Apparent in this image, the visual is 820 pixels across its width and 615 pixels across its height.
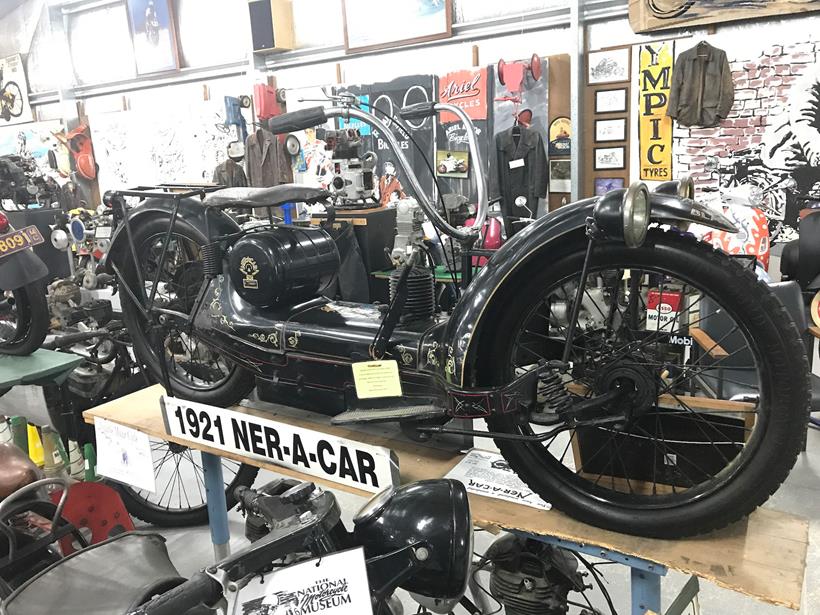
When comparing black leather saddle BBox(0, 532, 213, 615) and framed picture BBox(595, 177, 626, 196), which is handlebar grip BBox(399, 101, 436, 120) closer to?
black leather saddle BBox(0, 532, 213, 615)

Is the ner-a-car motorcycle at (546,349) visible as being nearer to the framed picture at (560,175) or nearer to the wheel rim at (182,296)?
the wheel rim at (182,296)

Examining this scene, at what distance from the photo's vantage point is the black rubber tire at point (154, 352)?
6.49 ft

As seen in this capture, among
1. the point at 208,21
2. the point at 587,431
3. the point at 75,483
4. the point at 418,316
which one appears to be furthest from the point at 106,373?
the point at 208,21

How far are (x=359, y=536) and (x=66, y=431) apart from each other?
2247 mm

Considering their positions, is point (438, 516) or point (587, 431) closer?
point (438, 516)

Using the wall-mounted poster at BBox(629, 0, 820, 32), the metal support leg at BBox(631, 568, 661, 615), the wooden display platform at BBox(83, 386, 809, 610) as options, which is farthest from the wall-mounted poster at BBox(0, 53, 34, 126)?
the metal support leg at BBox(631, 568, 661, 615)

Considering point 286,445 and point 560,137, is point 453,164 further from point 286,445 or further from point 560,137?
point 286,445

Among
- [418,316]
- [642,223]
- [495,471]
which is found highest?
[642,223]

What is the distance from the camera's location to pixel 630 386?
4.26 feet

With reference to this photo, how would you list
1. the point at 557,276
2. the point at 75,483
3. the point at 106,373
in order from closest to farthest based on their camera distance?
the point at 557,276 < the point at 75,483 < the point at 106,373

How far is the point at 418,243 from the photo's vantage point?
66.2 inches

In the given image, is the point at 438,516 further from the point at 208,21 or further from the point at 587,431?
the point at 208,21

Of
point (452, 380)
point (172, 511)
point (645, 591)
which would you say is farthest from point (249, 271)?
point (172, 511)

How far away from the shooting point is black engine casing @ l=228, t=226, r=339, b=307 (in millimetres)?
1805
